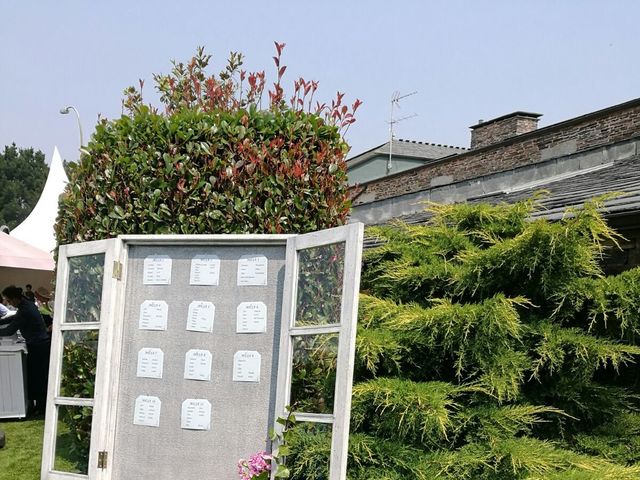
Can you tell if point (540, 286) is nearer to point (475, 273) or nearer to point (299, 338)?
point (475, 273)

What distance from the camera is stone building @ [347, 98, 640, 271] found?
609 centimetres

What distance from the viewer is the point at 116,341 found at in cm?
534

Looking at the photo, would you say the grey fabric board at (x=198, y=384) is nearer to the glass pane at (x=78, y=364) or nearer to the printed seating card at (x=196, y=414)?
the printed seating card at (x=196, y=414)

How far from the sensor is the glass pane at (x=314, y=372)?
14.8ft

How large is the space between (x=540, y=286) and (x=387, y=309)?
0.92 m

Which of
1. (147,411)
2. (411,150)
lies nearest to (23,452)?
(147,411)

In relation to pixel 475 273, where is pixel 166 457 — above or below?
below

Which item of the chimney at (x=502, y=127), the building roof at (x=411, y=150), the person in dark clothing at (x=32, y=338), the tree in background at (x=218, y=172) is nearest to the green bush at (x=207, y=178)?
the tree in background at (x=218, y=172)

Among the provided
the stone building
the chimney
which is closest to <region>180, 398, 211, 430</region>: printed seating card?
the stone building

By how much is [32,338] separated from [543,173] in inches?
287

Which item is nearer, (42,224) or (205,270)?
(205,270)

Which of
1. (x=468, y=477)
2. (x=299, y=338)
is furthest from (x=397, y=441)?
(x=299, y=338)

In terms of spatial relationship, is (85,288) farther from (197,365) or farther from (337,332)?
(337,332)

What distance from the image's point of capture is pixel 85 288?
5652mm
